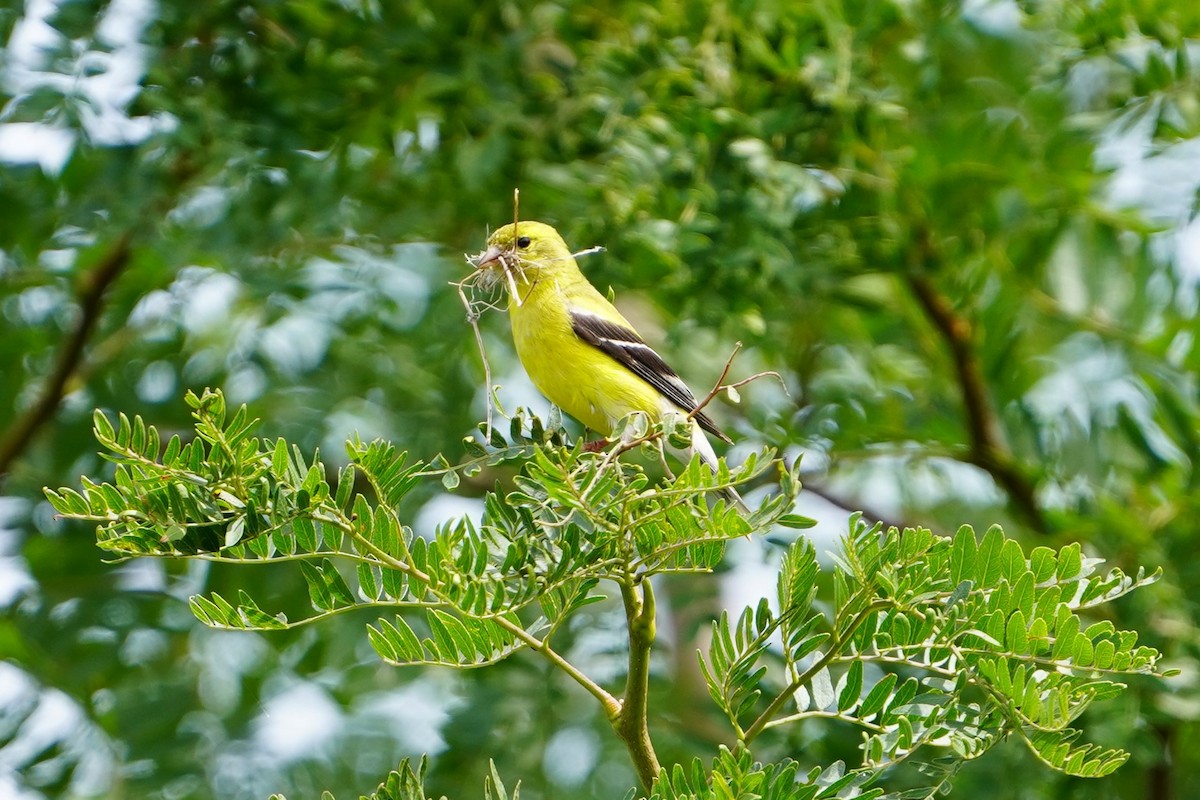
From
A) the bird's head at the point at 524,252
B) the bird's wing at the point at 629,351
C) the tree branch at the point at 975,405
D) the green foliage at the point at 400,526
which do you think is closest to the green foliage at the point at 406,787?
the green foliage at the point at 400,526

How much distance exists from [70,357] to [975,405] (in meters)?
3.42

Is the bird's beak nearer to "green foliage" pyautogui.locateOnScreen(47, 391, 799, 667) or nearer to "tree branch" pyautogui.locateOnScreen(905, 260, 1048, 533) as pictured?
"green foliage" pyautogui.locateOnScreen(47, 391, 799, 667)

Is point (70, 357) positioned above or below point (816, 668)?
below

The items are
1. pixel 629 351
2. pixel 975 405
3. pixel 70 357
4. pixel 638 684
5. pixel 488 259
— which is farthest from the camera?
pixel 70 357

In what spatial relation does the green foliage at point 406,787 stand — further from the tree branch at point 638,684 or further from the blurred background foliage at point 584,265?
the blurred background foliage at point 584,265

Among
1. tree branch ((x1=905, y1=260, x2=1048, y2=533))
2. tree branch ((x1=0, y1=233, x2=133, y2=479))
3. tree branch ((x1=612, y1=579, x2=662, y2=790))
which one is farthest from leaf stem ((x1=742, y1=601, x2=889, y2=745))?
tree branch ((x1=0, y1=233, x2=133, y2=479))

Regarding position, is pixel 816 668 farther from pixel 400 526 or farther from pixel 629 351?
pixel 629 351

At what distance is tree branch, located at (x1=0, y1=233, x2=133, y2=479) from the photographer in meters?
5.10

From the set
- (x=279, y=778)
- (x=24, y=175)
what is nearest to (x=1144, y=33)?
(x=24, y=175)

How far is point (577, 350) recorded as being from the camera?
3461 mm

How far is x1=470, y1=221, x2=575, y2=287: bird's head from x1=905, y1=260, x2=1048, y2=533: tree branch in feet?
5.07

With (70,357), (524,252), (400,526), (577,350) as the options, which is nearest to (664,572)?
(400,526)

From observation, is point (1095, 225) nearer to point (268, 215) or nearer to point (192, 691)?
point (268, 215)

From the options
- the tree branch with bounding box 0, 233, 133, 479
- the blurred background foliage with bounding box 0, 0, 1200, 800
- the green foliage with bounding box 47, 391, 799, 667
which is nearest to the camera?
the green foliage with bounding box 47, 391, 799, 667
